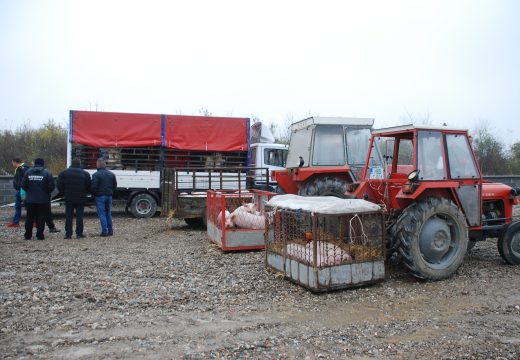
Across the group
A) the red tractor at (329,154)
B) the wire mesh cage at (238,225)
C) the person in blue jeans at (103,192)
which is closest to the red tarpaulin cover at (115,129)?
the person in blue jeans at (103,192)

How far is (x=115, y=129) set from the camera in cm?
1278

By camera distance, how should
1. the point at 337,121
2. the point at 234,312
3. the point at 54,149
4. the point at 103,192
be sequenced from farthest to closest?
the point at 54,149
the point at 103,192
the point at 337,121
the point at 234,312

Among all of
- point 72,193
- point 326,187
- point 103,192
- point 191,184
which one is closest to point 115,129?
point 191,184

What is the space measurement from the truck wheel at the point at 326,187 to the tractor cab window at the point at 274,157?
207 inches

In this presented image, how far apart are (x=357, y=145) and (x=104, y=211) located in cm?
543

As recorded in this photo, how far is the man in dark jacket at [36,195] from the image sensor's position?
29.0ft

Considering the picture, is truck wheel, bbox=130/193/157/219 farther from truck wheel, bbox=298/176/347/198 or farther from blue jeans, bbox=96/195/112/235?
truck wheel, bbox=298/176/347/198

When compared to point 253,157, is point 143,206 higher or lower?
lower

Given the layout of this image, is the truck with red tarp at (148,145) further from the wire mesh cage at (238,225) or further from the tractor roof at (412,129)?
the tractor roof at (412,129)

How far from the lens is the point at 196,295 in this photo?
16.5 feet

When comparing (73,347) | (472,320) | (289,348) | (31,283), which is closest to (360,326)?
(289,348)

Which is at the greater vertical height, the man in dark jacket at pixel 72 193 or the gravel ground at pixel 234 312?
the man in dark jacket at pixel 72 193

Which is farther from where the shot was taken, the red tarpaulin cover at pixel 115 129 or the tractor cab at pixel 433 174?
the red tarpaulin cover at pixel 115 129

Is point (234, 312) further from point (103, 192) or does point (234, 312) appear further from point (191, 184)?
point (191, 184)
